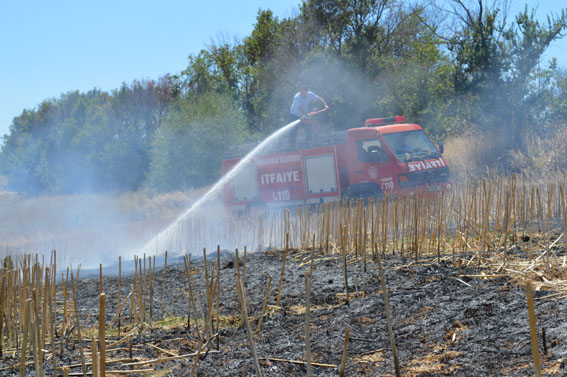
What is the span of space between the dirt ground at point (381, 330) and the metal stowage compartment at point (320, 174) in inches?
335

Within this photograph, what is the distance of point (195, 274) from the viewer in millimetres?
8398

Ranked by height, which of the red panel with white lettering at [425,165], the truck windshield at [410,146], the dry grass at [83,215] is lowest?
the red panel with white lettering at [425,165]

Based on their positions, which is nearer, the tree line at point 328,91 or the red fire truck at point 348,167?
the red fire truck at point 348,167

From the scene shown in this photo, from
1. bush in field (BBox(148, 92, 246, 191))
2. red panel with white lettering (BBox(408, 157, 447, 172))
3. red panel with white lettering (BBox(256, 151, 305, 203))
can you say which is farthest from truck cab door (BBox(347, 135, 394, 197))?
bush in field (BBox(148, 92, 246, 191))

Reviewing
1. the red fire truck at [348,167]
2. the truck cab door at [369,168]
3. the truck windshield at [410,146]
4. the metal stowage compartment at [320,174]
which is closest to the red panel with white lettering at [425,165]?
the red fire truck at [348,167]

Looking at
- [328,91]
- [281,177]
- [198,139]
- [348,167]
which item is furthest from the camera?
[198,139]

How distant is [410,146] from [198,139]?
21.4 m

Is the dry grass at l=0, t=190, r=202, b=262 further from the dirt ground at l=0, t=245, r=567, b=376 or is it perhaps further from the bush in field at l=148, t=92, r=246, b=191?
the dirt ground at l=0, t=245, r=567, b=376

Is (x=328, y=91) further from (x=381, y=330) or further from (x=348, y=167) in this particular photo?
(x=381, y=330)

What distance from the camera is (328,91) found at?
27.3 metres

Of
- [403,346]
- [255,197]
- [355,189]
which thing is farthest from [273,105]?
[403,346]

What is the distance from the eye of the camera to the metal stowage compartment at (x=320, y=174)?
1511 centimetres

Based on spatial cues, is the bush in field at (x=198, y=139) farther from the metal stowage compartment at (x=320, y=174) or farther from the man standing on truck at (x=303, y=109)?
the metal stowage compartment at (x=320, y=174)

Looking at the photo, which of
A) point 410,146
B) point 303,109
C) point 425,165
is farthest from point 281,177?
point 425,165
